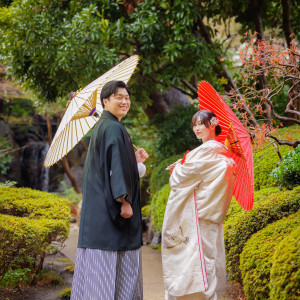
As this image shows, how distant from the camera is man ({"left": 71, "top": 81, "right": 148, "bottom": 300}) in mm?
2645

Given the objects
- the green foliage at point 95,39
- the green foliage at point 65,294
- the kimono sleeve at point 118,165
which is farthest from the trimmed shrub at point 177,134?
the kimono sleeve at point 118,165

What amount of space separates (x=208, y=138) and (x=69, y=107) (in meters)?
1.26

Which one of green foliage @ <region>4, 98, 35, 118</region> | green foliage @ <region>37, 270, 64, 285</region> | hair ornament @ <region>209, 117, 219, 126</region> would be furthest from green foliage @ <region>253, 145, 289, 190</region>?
green foliage @ <region>4, 98, 35, 118</region>

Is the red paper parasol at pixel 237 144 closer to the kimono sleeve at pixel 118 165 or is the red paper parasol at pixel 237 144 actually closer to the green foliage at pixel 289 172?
the kimono sleeve at pixel 118 165

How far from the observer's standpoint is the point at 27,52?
6.93 m

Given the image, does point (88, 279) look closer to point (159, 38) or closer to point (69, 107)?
point (69, 107)

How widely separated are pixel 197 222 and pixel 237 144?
2.37 ft

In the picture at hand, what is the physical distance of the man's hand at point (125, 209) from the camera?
2631mm

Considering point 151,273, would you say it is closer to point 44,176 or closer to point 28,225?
point 28,225

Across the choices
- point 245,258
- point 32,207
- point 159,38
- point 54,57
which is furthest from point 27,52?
point 245,258

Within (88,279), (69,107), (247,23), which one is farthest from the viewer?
(247,23)

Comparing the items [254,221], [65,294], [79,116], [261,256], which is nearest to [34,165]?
[65,294]

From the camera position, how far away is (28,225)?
392 cm

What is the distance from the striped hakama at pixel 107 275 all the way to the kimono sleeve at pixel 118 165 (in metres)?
0.46
